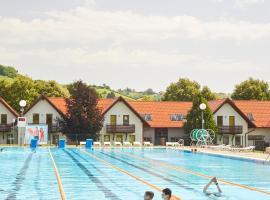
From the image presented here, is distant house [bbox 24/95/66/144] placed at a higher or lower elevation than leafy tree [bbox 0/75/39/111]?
lower

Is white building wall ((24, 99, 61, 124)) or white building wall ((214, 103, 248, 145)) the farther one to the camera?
white building wall ((214, 103, 248, 145))

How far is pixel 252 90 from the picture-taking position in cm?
10531

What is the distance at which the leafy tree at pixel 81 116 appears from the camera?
71.8 metres

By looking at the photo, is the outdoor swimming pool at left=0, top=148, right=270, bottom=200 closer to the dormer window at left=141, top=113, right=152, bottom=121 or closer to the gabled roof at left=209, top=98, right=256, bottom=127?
the gabled roof at left=209, top=98, right=256, bottom=127

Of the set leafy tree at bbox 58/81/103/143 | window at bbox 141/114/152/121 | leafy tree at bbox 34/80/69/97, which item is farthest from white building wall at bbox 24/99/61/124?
leafy tree at bbox 34/80/69/97

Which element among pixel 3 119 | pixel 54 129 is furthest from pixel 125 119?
pixel 3 119

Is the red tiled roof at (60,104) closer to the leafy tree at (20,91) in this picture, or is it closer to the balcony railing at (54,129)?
the balcony railing at (54,129)

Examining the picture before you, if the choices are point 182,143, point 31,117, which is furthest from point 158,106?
point 31,117

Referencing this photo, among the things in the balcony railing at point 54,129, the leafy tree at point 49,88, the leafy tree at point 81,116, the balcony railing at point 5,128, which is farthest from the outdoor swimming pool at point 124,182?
the leafy tree at point 49,88

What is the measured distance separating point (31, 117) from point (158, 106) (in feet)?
60.1

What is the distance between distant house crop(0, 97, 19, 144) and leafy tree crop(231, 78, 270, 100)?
152 feet

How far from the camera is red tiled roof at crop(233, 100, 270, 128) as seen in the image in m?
79.5

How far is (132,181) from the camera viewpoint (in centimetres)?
2366

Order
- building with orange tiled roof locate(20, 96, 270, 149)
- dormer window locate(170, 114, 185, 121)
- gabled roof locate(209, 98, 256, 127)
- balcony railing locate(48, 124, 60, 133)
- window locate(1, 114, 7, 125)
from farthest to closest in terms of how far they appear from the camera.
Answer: dormer window locate(170, 114, 185, 121) < gabled roof locate(209, 98, 256, 127) < building with orange tiled roof locate(20, 96, 270, 149) < window locate(1, 114, 7, 125) < balcony railing locate(48, 124, 60, 133)
